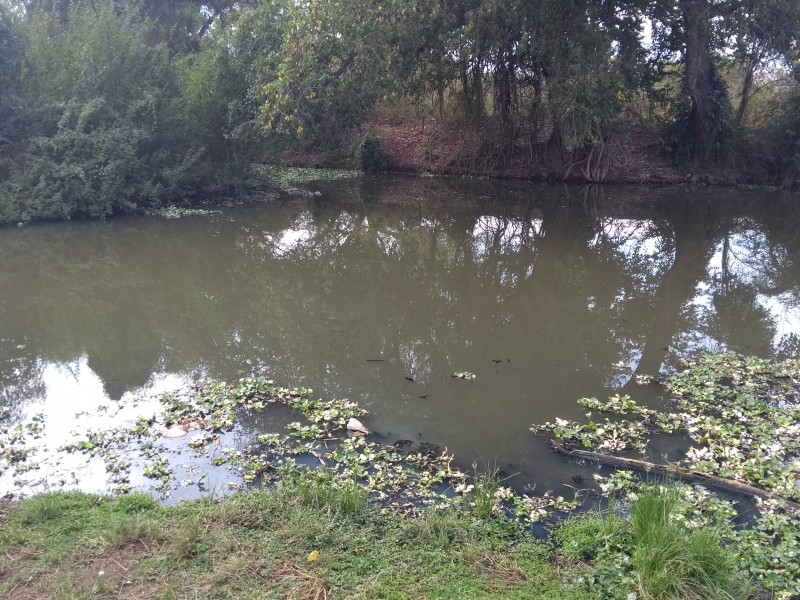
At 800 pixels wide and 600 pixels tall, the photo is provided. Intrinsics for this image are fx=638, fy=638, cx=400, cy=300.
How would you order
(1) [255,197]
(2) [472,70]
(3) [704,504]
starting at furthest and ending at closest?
(2) [472,70] < (1) [255,197] < (3) [704,504]

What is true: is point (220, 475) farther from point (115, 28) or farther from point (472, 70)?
point (472, 70)

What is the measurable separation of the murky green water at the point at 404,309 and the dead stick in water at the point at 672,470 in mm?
231

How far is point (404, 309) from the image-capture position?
819 cm

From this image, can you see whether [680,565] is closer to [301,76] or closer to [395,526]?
[395,526]

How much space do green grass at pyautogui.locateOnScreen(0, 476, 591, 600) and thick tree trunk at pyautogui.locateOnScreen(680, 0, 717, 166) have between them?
546 inches

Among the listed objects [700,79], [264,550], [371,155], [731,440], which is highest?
[700,79]

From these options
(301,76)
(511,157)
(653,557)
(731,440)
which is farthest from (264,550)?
(511,157)

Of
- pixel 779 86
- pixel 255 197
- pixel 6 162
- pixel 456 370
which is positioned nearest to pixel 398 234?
pixel 255 197

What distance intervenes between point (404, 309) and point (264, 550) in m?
4.99

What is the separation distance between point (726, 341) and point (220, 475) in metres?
5.66

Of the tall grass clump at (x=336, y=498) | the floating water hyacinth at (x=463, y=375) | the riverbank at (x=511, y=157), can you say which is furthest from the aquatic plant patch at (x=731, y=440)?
the riverbank at (x=511, y=157)

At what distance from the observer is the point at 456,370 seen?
632 cm

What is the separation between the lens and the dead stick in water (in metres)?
4.15

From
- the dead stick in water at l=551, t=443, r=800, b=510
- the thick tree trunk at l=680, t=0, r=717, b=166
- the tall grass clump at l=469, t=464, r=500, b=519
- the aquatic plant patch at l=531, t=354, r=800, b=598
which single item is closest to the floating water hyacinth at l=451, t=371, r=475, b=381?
the aquatic plant patch at l=531, t=354, r=800, b=598
